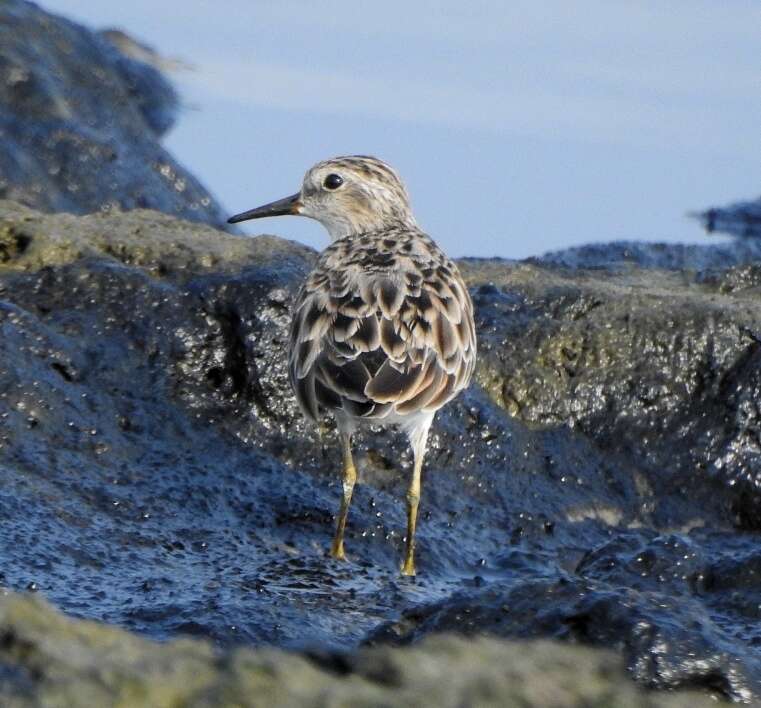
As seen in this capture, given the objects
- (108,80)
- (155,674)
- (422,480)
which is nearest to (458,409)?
(422,480)

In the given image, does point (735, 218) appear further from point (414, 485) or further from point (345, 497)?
point (345, 497)

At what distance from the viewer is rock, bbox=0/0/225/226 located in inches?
500

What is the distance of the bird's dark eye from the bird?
34.1 inches

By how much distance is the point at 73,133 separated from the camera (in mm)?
13102

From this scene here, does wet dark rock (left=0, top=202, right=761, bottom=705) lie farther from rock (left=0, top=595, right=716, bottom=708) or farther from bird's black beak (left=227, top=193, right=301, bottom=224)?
rock (left=0, top=595, right=716, bottom=708)

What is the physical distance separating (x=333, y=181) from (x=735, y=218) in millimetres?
8822

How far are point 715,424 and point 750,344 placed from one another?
46 cm

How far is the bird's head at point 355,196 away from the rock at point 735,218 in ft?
26.2

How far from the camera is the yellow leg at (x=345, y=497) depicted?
6.64 metres

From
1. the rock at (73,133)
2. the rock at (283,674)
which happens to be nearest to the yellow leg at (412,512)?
the rock at (283,674)

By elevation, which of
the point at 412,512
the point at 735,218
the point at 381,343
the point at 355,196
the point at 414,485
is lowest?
the point at 412,512

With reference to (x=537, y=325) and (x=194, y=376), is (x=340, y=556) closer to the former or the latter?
(x=194, y=376)

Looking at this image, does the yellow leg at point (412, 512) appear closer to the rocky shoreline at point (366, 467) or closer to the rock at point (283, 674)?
the rocky shoreline at point (366, 467)

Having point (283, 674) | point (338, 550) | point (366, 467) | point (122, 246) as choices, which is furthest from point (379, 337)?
point (283, 674)
